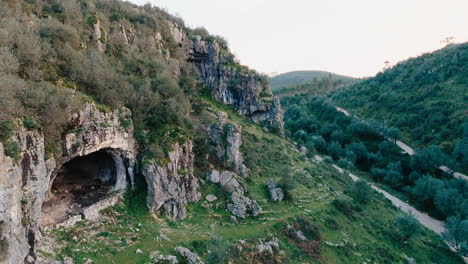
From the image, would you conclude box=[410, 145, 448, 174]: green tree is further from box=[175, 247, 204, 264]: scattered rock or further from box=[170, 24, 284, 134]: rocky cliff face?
box=[175, 247, 204, 264]: scattered rock

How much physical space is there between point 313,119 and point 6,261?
3412 inches

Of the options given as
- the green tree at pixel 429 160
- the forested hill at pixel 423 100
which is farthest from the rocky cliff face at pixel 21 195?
the forested hill at pixel 423 100

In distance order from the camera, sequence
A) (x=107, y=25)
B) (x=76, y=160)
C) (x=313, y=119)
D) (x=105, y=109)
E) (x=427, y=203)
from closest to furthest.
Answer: (x=105, y=109) → (x=76, y=160) → (x=107, y=25) → (x=427, y=203) → (x=313, y=119)

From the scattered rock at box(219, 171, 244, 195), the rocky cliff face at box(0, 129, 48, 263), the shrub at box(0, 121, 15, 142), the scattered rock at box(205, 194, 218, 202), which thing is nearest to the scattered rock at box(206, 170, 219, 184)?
the scattered rock at box(219, 171, 244, 195)

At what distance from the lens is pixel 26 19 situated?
2303cm

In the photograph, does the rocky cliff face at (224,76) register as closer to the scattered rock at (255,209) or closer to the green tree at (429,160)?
the scattered rock at (255,209)

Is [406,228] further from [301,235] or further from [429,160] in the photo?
[429,160]

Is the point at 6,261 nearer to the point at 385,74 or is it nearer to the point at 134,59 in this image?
the point at 134,59

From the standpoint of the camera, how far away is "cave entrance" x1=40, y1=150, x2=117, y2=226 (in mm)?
18484

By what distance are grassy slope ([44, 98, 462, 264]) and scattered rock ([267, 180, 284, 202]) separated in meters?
0.66

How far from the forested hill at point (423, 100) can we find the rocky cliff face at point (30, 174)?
6519 centimetres

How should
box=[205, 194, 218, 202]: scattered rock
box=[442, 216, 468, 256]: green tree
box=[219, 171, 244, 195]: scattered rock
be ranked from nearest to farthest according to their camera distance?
box=[205, 194, 218, 202]: scattered rock → box=[219, 171, 244, 195]: scattered rock → box=[442, 216, 468, 256]: green tree

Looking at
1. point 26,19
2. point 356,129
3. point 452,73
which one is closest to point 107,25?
point 26,19

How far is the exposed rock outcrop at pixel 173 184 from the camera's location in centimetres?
2167
